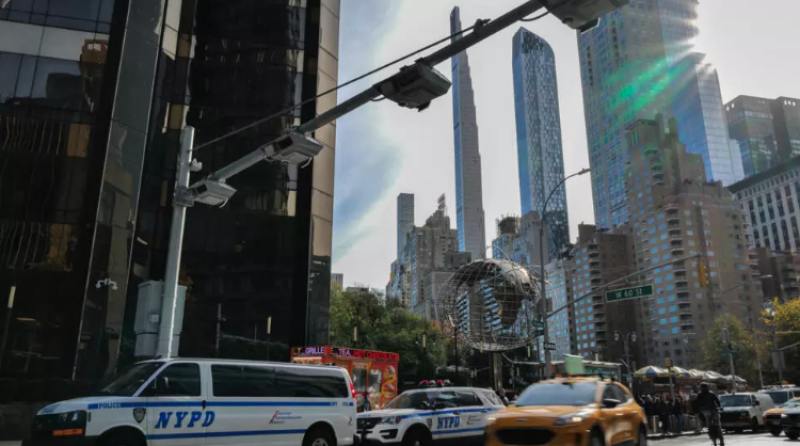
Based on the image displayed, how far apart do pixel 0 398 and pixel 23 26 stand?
558 inches

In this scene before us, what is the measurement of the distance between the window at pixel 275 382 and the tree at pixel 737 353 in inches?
2637

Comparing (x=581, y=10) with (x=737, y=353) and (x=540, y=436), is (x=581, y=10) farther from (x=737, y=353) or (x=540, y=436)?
(x=737, y=353)

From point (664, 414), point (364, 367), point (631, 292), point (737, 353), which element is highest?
point (631, 292)

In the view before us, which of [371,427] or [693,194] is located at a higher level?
[693,194]

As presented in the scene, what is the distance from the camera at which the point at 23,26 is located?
73.1 ft

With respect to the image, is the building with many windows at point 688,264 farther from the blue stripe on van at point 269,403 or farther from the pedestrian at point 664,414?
the blue stripe on van at point 269,403

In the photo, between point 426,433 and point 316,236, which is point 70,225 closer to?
point 316,236

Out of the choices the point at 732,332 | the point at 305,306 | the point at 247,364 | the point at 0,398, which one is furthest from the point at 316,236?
the point at 732,332

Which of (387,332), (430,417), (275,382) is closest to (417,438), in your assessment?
(430,417)

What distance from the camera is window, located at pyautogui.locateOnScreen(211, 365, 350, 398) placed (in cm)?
1057

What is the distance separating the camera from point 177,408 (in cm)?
976

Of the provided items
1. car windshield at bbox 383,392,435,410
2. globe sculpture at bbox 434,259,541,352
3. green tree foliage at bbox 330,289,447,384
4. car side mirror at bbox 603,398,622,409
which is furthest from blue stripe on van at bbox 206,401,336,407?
green tree foliage at bbox 330,289,447,384

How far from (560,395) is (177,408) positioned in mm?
6888

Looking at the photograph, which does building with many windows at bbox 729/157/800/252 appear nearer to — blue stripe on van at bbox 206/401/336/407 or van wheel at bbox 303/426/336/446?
van wheel at bbox 303/426/336/446
